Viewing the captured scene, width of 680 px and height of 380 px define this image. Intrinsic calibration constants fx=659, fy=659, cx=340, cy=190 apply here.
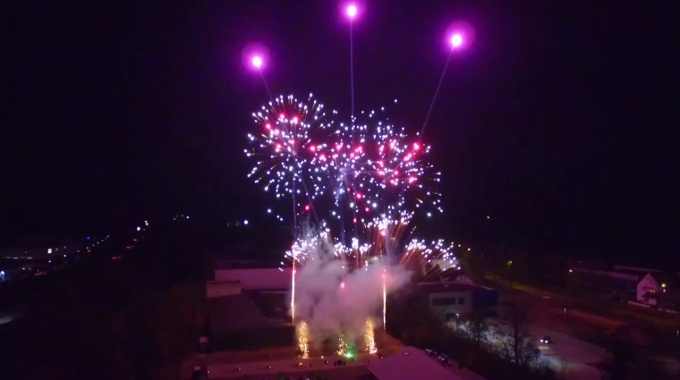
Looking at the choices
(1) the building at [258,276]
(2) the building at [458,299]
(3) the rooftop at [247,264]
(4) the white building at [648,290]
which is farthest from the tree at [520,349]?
Answer: (3) the rooftop at [247,264]

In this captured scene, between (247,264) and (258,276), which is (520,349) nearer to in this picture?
(258,276)

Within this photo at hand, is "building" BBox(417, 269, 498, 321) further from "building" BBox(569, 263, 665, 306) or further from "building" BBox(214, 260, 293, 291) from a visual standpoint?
"building" BBox(569, 263, 665, 306)

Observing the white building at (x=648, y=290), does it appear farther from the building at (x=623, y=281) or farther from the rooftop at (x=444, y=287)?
the rooftop at (x=444, y=287)

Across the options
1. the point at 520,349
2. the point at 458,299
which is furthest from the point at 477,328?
the point at 458,299

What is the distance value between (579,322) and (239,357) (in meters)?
5.12

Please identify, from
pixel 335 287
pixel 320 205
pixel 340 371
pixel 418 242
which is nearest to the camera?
pixel 340 371

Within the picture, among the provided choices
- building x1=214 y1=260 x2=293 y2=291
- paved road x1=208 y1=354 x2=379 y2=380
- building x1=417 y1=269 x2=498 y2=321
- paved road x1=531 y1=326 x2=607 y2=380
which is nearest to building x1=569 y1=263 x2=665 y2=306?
building x1=417 y1=269 x2=498 y2=321

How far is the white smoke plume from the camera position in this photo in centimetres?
774

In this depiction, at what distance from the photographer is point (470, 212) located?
1583 cm

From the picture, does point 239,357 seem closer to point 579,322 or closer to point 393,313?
point 393,313

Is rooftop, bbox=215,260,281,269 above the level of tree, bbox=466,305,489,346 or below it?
above

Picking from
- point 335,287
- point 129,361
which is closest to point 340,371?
point 129,361

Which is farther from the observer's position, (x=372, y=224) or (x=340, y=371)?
(x=372, y=224)

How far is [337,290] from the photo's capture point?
8.59 meters
